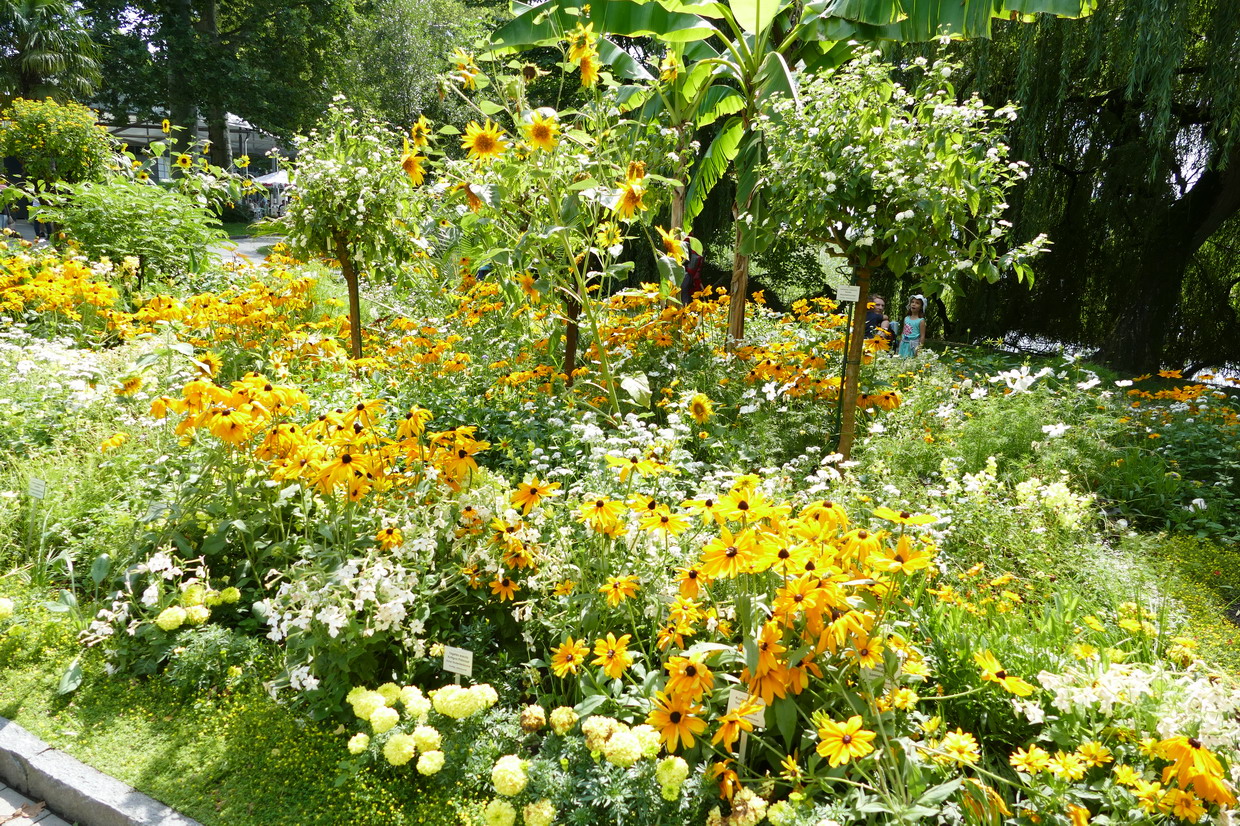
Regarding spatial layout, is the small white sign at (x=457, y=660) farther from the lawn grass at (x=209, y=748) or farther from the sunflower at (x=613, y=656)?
the sunflower at (x=613, y=656)

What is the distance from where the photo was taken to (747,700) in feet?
6.17

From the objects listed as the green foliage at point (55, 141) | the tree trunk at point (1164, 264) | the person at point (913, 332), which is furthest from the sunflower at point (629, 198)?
the green foliage at point (55, 141)

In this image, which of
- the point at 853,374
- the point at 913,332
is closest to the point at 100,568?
the point at 853,374

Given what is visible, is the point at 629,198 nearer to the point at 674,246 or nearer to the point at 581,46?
the point at 674,246

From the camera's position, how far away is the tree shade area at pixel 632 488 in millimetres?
1970

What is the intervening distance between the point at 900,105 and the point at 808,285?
9.52m

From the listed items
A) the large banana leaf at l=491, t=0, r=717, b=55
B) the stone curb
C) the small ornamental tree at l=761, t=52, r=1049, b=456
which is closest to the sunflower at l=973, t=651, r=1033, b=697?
the stone curb

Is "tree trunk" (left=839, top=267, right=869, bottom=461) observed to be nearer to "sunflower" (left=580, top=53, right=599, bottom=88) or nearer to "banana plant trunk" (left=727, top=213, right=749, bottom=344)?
"banana plant trunk" (left=727, top=213, right=749, bottom=344)

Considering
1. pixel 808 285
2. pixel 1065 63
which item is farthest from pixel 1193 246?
pixel 808 285

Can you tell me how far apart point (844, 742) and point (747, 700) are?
0.26 meters

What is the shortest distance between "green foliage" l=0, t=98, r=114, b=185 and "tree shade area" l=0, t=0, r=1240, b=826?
2841 mm

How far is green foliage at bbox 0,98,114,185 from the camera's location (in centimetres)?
1027

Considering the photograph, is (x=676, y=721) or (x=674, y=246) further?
(x=674, y=246)

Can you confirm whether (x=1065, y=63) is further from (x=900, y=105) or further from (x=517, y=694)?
(x=517, y=694)
